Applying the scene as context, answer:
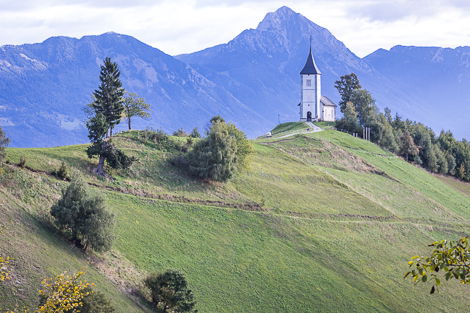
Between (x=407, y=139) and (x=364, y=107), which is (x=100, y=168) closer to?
(x=407, y=139)

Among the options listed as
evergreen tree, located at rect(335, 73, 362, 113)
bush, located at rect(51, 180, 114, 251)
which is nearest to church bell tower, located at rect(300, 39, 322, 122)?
evergreen tree, located at rect(335, 73, 362, 113)

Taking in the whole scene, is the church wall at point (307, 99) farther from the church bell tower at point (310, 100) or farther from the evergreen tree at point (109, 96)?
the evergreen tree at point (109, 96)

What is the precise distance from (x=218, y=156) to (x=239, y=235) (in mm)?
13257

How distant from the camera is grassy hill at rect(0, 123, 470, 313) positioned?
47.8m

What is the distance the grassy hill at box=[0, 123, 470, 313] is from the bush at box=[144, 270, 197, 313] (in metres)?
1.68

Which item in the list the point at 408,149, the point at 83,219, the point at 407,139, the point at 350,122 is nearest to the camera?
the point at 83,219

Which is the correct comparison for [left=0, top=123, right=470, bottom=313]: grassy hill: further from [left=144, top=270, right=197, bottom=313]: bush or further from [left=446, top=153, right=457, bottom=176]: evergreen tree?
[left=446, top=153, right=457, bottom=176]: evergreen tree

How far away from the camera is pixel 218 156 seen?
74.8 m

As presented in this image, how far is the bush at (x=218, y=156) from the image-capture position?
73.9 meters

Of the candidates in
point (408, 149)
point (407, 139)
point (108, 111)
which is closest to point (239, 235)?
point (108, 111)

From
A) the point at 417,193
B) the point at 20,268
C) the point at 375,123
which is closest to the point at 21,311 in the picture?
the point at 20,268

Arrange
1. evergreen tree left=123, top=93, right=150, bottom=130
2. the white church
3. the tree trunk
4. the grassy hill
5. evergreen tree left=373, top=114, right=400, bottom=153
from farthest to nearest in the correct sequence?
the white church < evergreen tree left=373, top=114, right=400, bottom=153 < evergreen tree left=123, top=93, right=150, bottom=130 < the tree trunk < the grassy hill

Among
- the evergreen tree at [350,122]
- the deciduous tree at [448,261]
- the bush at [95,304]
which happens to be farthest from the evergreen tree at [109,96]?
the evergreen tree at [350,122]

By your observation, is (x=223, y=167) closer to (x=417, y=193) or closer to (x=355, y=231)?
(x=355, y=231)
